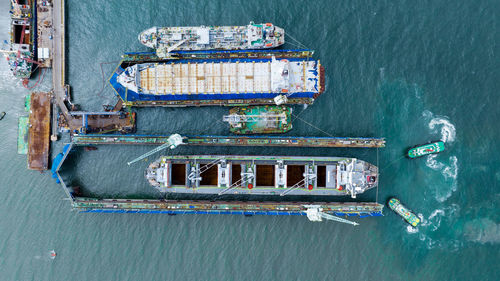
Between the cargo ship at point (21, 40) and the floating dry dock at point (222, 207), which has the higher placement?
the cargo ship at point (21, 40)

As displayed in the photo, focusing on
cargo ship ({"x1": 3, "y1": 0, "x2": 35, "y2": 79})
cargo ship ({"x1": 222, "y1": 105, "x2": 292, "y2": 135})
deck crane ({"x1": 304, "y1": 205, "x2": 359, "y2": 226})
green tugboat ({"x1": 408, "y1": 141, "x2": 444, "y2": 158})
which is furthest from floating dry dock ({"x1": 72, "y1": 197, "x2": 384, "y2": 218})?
Answer: cargo ship ({"x1": 3, "y1": 0, "x2": 35, "y2": 79})

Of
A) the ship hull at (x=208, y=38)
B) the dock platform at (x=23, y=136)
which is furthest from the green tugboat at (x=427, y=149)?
the dock platform at (x=23, y=136)

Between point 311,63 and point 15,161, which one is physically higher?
point 311,63

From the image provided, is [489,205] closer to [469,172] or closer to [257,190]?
[469,172]

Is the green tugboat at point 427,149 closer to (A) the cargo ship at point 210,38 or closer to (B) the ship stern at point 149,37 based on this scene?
(A) the cargo ship at point 210,38

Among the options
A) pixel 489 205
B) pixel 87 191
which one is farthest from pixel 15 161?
Result: pixel 489 205

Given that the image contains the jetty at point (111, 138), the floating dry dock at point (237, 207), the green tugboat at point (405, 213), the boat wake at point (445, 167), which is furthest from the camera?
the boat wake at point (445, 167)

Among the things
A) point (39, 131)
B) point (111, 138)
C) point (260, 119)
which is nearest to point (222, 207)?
point (260, 119)

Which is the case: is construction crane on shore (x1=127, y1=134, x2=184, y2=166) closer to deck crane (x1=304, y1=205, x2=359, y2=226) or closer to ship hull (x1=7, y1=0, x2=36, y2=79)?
deck crane (x1=304, y1=205, x2=359, y2=226)
